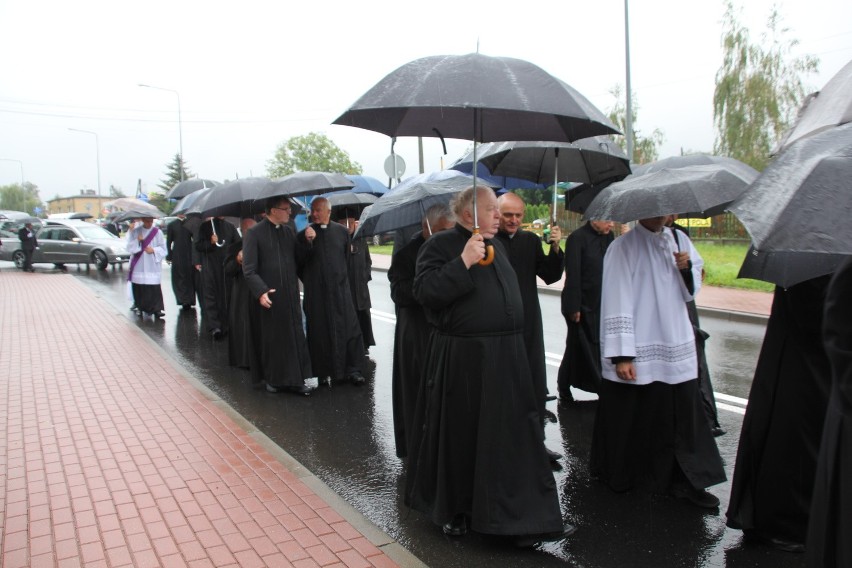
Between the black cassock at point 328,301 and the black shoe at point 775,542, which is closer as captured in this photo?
the black shoe at point 775,542

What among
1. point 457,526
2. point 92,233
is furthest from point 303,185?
point 92,233

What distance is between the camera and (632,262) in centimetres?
436

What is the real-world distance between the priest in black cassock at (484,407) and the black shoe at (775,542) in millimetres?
957

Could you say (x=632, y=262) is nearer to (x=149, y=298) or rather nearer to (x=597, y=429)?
(x=597, y=429)

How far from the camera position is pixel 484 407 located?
367 cm

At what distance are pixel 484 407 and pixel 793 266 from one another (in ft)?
5.38

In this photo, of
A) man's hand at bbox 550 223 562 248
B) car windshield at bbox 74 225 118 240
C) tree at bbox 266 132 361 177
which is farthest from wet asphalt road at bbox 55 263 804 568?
tree at bbox 266 132 361 177

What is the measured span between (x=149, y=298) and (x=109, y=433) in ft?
23.8

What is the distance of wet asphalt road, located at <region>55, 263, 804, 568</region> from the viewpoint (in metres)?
3.68

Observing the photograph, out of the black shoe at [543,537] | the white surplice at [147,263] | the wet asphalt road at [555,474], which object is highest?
the white surplice at [147,263]

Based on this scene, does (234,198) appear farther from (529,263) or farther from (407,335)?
(529,263)

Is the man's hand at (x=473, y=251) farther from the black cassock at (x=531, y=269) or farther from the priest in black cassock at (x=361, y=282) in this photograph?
the priest in black cassock at (x=361, y=282)

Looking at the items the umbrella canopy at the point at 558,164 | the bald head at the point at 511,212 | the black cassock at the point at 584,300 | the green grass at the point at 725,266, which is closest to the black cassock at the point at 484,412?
the bald head at the point at 511,212

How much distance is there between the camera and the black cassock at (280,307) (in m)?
7.09
